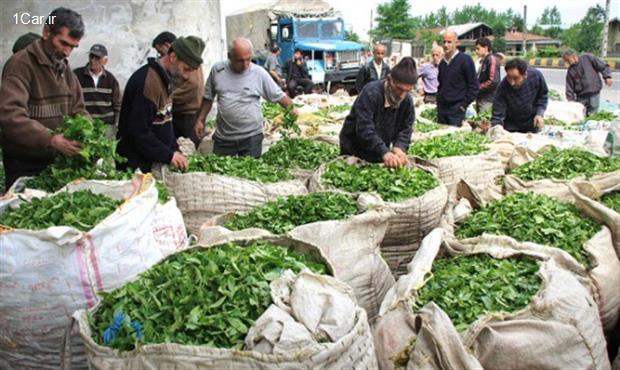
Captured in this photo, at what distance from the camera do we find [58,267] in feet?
9.45

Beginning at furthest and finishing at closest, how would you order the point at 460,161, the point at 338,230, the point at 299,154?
1. the point at 299,154
2. the point at 460,161
3. the point at 338,230

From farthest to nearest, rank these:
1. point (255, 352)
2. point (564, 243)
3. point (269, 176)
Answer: point (269, 176) < point (564, 243) < point (255, 352)

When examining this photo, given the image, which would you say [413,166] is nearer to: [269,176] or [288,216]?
[269,176]

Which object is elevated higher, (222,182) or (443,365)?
(222,182)

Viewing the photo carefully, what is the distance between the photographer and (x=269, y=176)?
16.0ft

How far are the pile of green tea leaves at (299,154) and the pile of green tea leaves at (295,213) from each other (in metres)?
1.64

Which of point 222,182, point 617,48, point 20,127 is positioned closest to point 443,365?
point 222,182

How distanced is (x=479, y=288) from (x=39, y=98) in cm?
296

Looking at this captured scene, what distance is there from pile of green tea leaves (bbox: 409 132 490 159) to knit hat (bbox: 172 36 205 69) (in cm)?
232

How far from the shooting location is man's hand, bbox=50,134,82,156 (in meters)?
3.88

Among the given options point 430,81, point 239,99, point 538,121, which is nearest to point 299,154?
point 239,99

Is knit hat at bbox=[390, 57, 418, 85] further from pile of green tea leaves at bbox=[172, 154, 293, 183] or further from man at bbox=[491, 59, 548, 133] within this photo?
man at bbox=[491, 59, 548, 133]

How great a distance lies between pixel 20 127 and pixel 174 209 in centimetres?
114

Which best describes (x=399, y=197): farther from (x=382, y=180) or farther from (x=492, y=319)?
(x=492, y=319)
